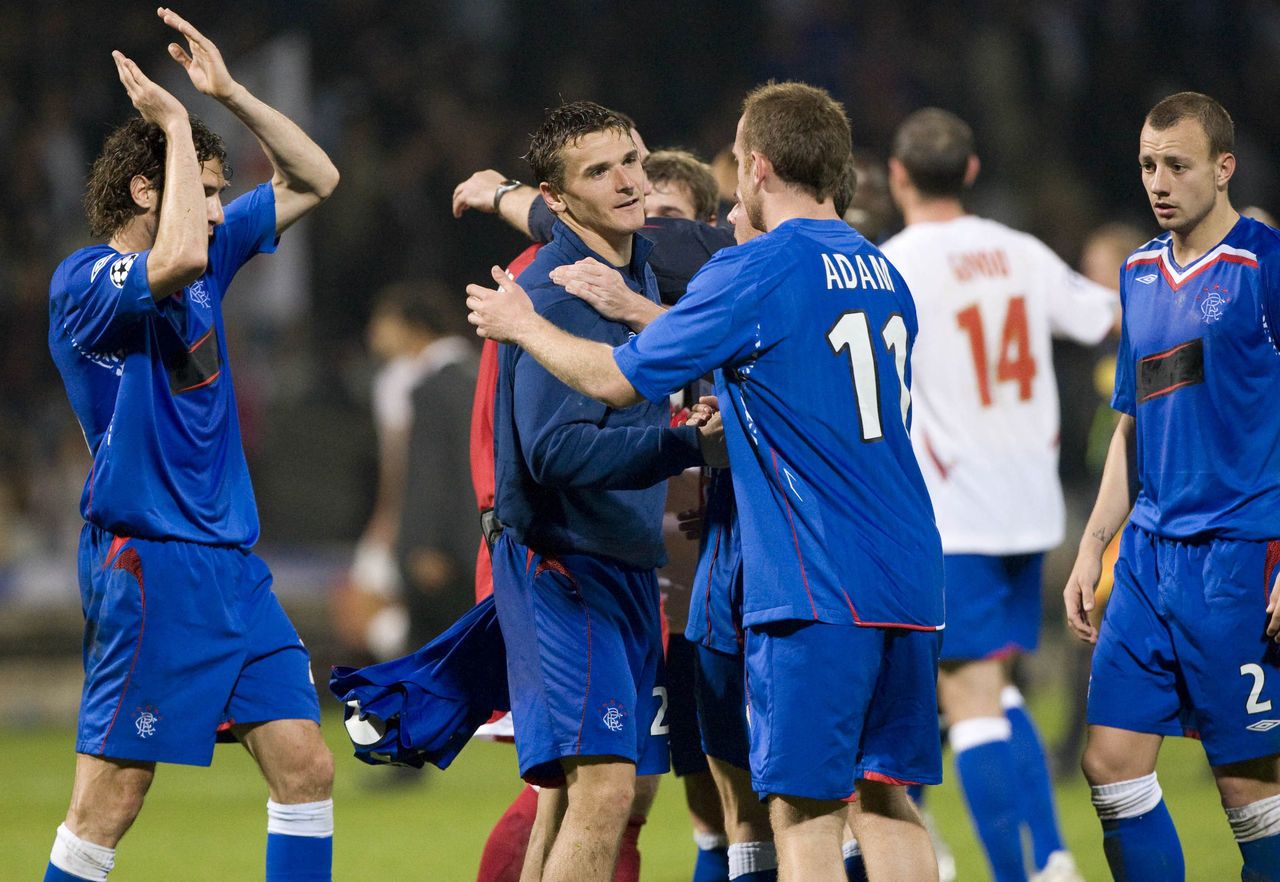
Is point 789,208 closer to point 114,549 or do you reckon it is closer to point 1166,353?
point 1166,353

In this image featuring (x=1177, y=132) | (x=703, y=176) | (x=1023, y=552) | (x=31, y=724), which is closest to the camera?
(x=1177, y=132)

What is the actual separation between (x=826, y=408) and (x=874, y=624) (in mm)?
509

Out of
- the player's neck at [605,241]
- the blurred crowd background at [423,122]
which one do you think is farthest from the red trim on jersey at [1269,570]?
the blurred crowd background at [423,122]

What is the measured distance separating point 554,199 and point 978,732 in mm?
2594

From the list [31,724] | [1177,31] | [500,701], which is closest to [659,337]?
[500,701]

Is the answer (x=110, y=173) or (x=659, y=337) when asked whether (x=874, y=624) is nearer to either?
(x=659, y=337)

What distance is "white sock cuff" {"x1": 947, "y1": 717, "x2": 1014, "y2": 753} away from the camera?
604 cm

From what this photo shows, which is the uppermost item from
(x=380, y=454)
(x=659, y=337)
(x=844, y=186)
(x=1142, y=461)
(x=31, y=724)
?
(x=844, y=186)

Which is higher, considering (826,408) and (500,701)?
(826,408)

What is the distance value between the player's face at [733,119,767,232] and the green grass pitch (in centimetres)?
339

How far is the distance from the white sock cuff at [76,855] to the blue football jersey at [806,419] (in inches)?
71.6

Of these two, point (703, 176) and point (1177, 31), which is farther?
point (1177, 31)

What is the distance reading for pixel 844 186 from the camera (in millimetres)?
4262

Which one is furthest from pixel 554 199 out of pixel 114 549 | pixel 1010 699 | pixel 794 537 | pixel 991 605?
pixel 1010 699
